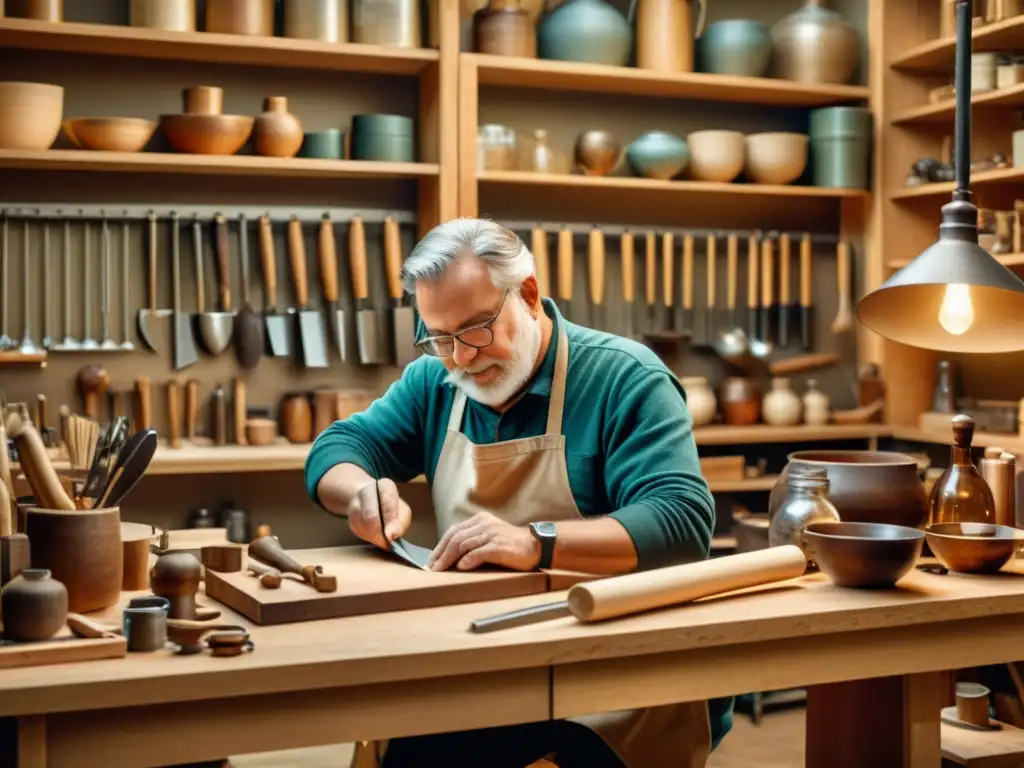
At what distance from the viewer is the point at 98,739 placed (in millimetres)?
1524

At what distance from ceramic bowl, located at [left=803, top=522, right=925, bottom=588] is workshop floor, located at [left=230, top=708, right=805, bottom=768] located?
200 cm

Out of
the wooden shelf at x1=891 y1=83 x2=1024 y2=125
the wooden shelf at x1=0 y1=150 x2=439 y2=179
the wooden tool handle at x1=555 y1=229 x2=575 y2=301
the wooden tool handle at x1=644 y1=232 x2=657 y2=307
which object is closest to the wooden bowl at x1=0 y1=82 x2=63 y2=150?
the wooden shelf at x1=0 y1=150 x2=439 y2=179

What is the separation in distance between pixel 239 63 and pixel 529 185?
1.23 m

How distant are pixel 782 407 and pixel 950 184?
1.08 meters

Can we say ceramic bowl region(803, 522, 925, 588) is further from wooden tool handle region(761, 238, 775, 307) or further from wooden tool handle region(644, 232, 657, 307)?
wooden tool handle region(761, 238, 775, 307)

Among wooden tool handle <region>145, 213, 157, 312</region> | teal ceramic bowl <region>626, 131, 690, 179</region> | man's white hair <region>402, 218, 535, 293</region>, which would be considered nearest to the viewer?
man's white hair <region>402, 218, 535, 293</region>

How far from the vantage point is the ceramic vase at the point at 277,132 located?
168 inches

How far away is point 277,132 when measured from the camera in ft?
14.0

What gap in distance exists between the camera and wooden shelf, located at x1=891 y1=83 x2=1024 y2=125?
4.25m

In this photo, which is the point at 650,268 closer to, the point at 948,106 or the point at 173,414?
the point at 948,106

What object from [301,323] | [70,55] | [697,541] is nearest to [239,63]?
[70,55]

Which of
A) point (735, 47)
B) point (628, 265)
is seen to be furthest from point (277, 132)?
point (735, 47)

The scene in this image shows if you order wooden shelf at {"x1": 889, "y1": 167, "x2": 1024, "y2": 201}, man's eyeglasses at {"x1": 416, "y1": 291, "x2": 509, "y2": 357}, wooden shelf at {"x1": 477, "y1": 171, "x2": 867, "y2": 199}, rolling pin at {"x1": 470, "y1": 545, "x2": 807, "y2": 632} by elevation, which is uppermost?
wooden shelf at {"x1": 477, "y1": 171, "x2": 867, "y2": 199}

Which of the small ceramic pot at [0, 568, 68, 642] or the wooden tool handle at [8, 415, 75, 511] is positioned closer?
the small ceramic pot at [0, 568, 68, 642]
